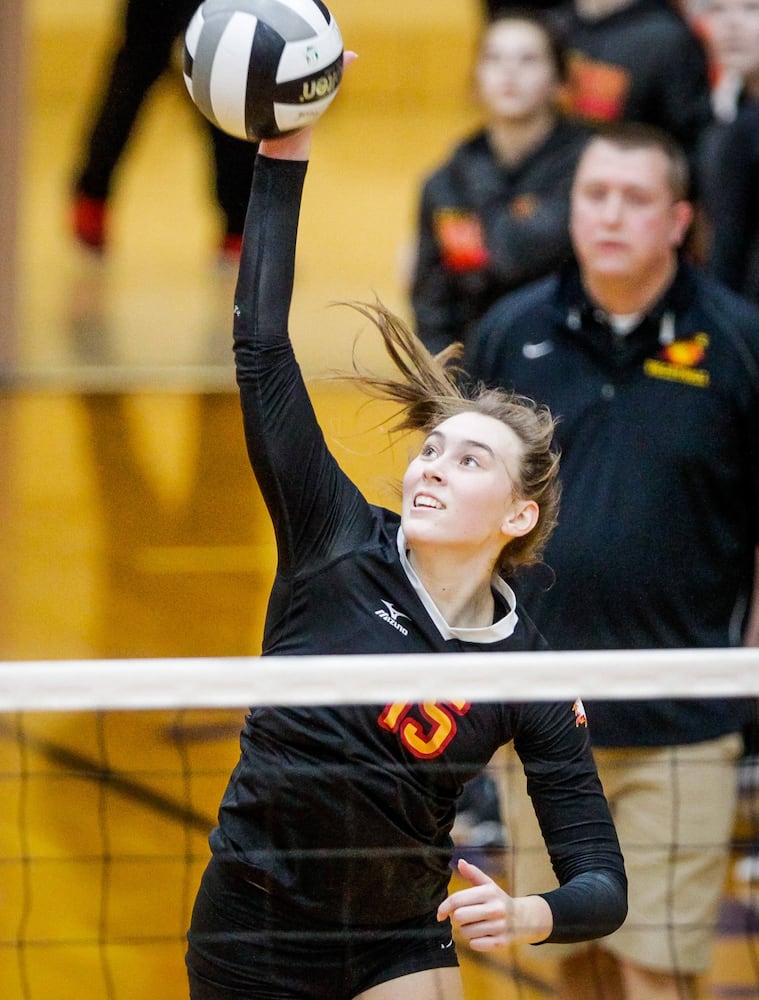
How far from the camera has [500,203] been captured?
5945 millimetres

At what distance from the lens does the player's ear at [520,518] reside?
9.51 ft

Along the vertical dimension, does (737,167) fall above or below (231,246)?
above

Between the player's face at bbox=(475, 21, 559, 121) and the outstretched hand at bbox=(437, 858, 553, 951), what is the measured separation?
3.91m

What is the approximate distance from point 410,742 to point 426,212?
11.9 feet

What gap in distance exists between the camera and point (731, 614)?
4051 mm

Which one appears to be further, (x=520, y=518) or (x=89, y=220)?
(x=89, y=220)

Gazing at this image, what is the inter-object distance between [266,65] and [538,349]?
1425 mm

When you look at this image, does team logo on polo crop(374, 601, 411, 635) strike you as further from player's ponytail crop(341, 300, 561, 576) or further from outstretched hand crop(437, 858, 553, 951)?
outstretched hand crop(437, 858, 553, 951)

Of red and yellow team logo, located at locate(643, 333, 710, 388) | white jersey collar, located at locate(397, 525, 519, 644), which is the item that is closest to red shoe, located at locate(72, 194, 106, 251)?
red and yellow team logo, located at locate(643, 333, 710, 388)

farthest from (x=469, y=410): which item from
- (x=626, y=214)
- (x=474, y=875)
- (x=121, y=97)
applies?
(x=121, y=97)

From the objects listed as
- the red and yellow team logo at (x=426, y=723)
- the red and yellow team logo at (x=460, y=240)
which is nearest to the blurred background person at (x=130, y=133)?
the red and yellow team logo at (x=460, y=240)

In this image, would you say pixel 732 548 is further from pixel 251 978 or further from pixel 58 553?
pixel 58 553

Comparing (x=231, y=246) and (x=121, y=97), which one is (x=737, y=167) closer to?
(x=121, y=97)

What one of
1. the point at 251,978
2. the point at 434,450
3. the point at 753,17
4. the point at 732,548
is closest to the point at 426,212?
the point at 753,17
